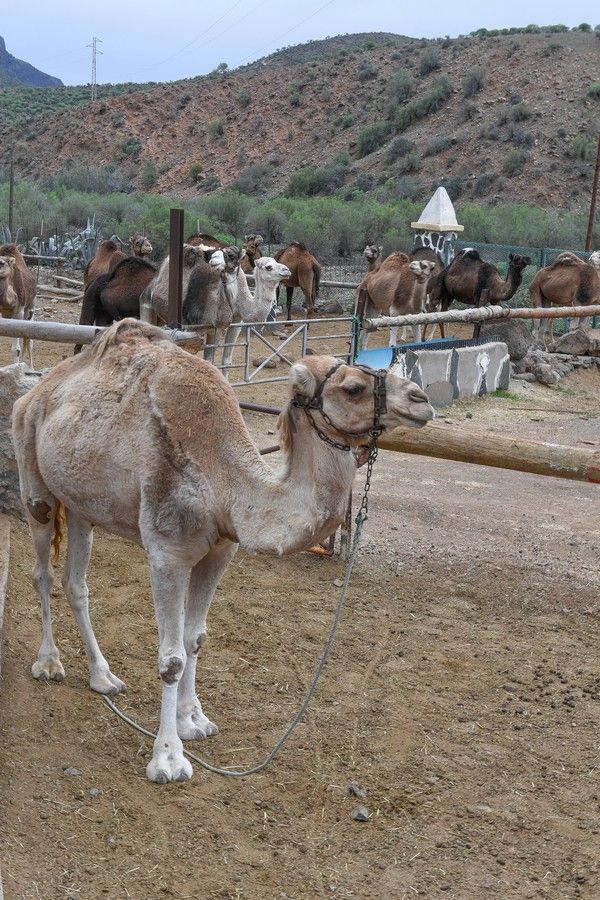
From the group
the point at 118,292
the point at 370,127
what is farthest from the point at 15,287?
the point at 370,127

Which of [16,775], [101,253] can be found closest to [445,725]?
[16,775]

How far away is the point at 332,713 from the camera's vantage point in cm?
492

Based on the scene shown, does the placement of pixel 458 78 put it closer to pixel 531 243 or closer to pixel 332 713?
pixel 531 243

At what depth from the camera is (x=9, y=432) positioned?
268 inches

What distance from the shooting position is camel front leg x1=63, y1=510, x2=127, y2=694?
4.98m

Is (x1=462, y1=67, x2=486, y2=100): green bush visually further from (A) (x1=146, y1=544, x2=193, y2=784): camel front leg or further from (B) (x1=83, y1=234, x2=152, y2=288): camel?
(A) (x1=146, y1=544, x2=193, y2=784): camel front leg

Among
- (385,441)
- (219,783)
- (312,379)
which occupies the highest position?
(312,379)

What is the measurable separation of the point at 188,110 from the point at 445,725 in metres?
62.1

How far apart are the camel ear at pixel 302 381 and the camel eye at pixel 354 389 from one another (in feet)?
0.44

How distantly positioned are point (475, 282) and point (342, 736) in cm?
1444

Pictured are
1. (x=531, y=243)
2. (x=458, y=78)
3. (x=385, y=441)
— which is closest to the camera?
(x=385, y=441)

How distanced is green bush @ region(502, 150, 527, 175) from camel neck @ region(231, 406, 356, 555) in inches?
1635

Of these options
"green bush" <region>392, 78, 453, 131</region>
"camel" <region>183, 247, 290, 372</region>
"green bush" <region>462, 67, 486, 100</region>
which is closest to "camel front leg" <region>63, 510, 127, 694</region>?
"camel" <region>183, 247, 290, 372</region>

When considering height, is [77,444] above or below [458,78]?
below
